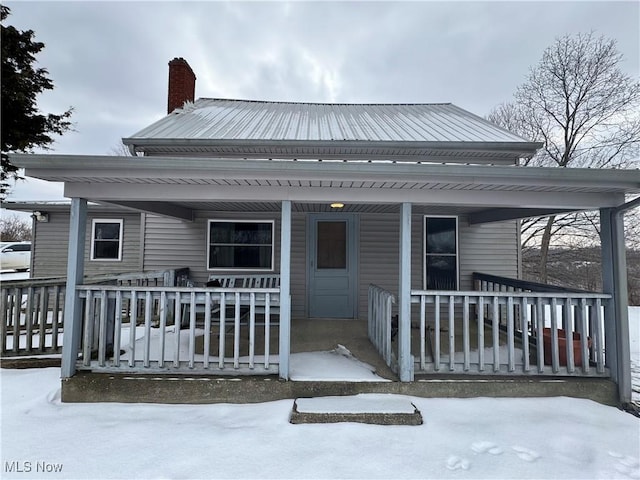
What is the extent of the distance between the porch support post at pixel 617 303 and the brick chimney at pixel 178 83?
27.4 ft

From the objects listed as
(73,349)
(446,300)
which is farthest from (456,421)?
(73,349)

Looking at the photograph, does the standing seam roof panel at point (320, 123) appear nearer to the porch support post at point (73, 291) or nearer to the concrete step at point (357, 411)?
the porch support post at point (73, 291)

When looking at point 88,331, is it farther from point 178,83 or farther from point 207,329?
point 178,83

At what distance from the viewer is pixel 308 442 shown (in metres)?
2.88

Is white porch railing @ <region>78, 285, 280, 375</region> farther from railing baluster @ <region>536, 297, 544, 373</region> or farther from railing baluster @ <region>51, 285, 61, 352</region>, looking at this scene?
railing baluster @ <region>536, 297, 544, 373</region>

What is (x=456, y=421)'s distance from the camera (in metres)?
3.24

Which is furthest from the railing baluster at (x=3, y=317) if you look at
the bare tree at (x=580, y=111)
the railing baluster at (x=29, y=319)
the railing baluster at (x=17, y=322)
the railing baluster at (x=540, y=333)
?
the bare tree at (x=580, y=111)

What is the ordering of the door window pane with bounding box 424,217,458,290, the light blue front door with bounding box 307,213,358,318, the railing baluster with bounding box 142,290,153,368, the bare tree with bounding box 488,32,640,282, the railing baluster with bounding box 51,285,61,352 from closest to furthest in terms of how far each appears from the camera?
the railing baluster with bounding box 142,290,153,368 < the railing baluster with bounding box 51,285,61,352 < the light blue front door with bounding box 307,213,358,318 < the door window pane with bounding box 424,217,458,290 < the bare tree with bounding box 488,32,640,282

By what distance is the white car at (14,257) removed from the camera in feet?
55.5

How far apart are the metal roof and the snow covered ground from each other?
156 inches

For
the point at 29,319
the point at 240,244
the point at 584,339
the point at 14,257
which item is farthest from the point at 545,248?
the point at 14,257

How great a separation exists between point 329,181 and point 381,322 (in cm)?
218

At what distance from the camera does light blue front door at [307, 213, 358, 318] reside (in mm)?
6512

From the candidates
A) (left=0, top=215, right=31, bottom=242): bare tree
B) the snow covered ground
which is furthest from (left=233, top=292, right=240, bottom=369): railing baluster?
(left=0, top=215, right=31, bottom=242): bare tree
